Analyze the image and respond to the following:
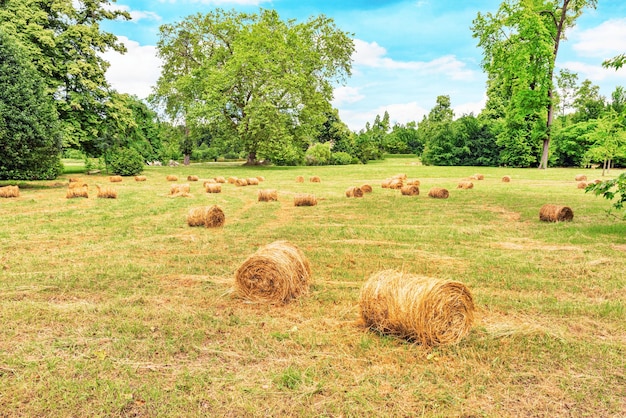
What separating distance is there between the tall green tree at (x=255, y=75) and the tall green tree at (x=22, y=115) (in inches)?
730

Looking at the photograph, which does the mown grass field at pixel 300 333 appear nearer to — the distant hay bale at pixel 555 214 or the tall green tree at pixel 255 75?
the distant hay bale at pixel 555 214

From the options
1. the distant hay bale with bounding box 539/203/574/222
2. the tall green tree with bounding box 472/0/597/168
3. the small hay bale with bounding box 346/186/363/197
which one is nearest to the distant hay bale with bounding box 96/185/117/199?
the small hay bale with bounding box 346/186/363/197

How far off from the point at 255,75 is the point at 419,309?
39071mm

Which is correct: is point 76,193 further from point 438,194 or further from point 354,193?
point 438,194

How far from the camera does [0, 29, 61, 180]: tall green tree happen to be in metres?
18.2

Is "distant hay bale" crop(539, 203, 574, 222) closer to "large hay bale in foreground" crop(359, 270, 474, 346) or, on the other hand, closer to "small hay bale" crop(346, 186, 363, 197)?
"small hay bale" crop(346, 186, 363, 197)

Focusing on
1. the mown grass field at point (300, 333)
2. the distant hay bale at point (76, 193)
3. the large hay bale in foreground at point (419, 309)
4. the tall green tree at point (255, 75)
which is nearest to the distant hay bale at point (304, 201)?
the mown grass field at point (300, 333)

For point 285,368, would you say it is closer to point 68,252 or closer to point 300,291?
point 300,291

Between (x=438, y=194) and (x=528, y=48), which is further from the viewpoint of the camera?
(x=528, y=48)

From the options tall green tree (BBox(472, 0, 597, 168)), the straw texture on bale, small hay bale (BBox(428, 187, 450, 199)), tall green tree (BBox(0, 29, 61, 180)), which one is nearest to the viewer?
the straw texture on bale

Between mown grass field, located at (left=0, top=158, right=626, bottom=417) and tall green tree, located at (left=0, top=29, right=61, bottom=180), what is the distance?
1168 centimetres

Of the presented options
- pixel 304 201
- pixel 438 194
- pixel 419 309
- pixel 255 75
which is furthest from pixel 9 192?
pixel 255 75

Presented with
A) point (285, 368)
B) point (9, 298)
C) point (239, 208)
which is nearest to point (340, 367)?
point (285, 368)

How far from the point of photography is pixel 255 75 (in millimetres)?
39969
